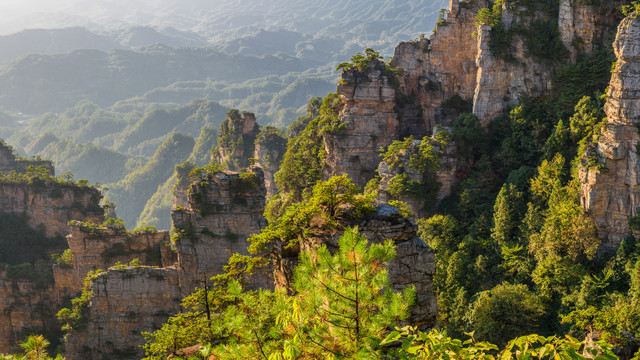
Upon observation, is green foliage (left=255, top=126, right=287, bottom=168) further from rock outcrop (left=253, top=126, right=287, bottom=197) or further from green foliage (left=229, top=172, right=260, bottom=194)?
green foliage (left=229, top=172, right=260, bottom=194)

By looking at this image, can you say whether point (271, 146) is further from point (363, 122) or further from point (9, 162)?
point (9, 162)

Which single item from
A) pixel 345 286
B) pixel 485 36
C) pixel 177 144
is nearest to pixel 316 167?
pixel 485 36

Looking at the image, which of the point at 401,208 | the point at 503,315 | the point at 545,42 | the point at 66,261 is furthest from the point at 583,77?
the point at 66,261

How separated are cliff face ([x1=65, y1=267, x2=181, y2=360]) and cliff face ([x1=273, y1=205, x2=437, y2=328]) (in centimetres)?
1779

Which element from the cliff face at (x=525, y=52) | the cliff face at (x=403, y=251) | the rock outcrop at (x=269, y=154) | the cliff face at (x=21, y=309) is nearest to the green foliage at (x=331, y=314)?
the cliff face at (x=403, y=251)

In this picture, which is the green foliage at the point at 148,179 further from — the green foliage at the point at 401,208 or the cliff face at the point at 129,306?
the green foliage at the point at 401,208

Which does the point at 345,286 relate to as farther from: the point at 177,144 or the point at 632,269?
the point at 177,144

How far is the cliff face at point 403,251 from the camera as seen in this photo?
12.8 m

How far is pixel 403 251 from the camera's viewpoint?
1289 cm

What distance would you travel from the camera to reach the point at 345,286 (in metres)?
6.65

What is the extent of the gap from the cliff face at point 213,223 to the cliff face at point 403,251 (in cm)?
1617

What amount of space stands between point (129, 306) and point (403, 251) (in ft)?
68.2

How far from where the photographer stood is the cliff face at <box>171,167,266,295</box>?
28.4 metres

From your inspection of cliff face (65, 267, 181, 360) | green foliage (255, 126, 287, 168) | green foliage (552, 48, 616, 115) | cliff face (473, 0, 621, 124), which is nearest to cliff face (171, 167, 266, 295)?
cliff face (65, 267, 181, 360)
